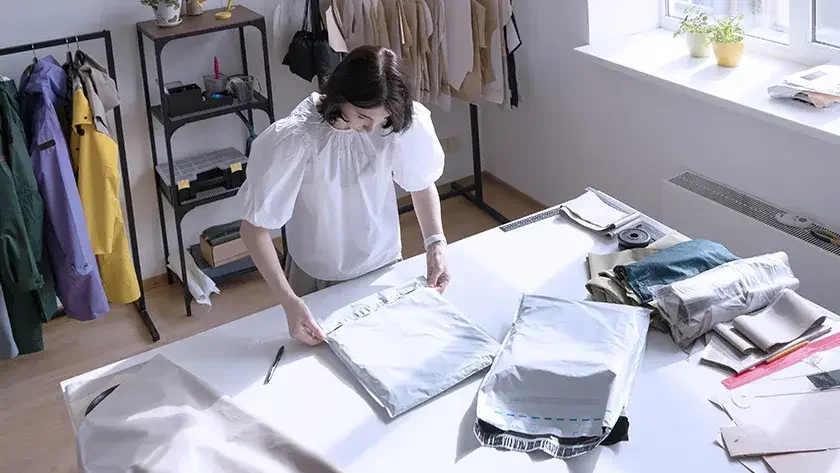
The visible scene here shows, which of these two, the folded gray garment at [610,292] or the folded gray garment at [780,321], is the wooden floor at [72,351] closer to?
the folded gray garment at [610,292]

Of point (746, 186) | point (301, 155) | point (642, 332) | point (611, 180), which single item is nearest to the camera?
point (642, 332)

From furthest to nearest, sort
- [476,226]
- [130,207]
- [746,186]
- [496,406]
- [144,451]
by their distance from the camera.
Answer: [476,226], [130,207], [746,186], [496,406], [144,451]

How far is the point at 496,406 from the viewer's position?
1729 mm

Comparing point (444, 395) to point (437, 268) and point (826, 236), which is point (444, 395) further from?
point (826, 236)

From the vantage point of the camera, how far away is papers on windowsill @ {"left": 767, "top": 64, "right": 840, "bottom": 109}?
2.87 metres

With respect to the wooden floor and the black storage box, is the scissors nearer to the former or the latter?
the wooden floor

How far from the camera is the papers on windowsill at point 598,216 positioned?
92.0 inches

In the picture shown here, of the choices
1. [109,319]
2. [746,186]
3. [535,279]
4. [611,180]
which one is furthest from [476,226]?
[535,279]

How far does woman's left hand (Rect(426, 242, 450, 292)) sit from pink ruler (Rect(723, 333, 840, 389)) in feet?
2.23

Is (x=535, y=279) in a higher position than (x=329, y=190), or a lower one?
lower

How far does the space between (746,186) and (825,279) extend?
0.51 meters

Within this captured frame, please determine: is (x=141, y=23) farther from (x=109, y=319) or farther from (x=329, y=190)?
(x=329, y=190)

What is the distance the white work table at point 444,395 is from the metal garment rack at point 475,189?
2033 millimetres

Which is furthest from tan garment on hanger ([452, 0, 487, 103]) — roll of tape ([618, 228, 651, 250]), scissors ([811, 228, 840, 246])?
roll of tape ([618, 228, 651, 250])
